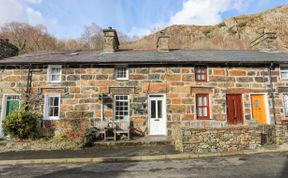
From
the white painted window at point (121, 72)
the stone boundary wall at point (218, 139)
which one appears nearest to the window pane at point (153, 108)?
→ the white painted window at point (121, 72)

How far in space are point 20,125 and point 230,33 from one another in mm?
53717

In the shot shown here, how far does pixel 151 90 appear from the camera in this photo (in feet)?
37.0

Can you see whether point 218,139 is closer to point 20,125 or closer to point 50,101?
point 50,101

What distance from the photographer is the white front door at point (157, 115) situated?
1105 cm

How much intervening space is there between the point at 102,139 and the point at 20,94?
6053 millimetres

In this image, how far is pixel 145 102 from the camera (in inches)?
439

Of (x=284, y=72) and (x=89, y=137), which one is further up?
(x=284, y=72)

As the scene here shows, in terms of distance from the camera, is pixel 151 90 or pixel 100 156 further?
pixel 151 90

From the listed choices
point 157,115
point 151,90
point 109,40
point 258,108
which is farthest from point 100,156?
point 258,108

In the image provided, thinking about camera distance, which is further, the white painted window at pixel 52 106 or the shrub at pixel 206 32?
the shrub at pixel 206 32

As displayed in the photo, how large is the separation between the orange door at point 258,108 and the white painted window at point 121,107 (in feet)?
26.7

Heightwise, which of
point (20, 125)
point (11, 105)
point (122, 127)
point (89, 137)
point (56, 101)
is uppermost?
point (56, 101)

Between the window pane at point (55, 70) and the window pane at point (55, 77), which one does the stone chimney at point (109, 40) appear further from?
the window pane at point (55, 77)

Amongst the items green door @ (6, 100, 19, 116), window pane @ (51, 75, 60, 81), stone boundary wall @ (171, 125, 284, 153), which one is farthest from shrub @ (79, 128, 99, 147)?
green door @ (6, 100, 19, 116)
